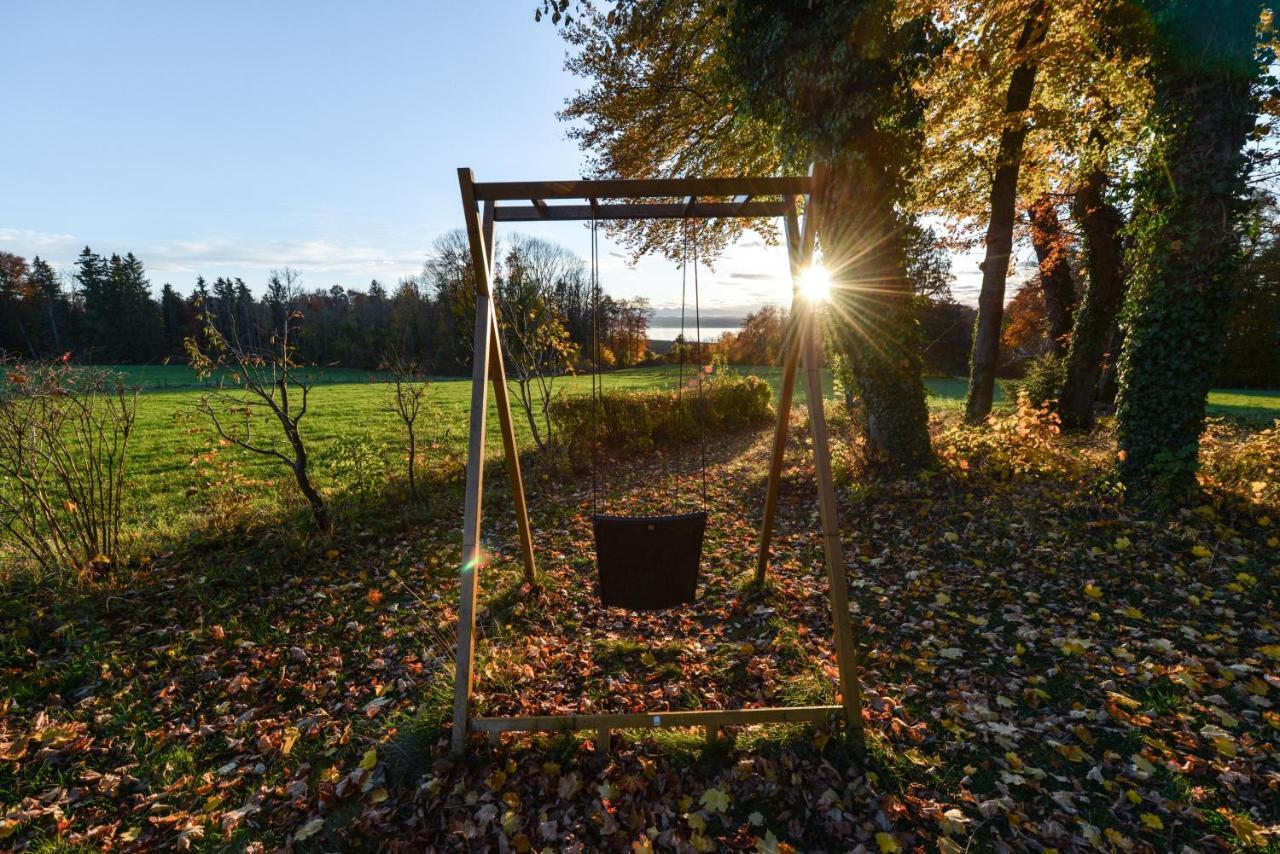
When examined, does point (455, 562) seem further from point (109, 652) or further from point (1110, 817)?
point (1110, 817)

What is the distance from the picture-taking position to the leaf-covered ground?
2352mm

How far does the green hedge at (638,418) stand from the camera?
863 cm

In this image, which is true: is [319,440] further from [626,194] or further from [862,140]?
[862,140]

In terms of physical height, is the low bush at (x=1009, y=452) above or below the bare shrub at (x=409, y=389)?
below

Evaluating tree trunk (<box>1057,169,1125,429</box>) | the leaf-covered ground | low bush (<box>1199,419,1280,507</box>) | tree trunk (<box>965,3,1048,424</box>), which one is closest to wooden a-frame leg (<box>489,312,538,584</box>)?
the leaf-covered ground

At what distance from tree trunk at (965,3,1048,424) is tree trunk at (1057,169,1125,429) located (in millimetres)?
1430

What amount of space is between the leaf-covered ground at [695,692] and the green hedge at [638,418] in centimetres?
342

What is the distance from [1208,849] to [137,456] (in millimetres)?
13264

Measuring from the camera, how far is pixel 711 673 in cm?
344

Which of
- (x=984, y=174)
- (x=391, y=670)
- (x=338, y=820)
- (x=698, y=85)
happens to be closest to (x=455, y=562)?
(x=391, y=670)

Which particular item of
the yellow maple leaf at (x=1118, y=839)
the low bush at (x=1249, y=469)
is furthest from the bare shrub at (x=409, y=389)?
the low bush at (x=1249, y=469)

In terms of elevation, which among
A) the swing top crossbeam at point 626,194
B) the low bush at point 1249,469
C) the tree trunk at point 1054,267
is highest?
the tree trunk at point 1054,267

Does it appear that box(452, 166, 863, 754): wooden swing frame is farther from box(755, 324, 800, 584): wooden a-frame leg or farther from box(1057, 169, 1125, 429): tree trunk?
box(1057, 169, 1125, 429): tree trunk

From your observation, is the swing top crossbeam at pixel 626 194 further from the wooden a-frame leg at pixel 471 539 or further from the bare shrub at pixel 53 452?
the bare shrub at pixel 53 452
